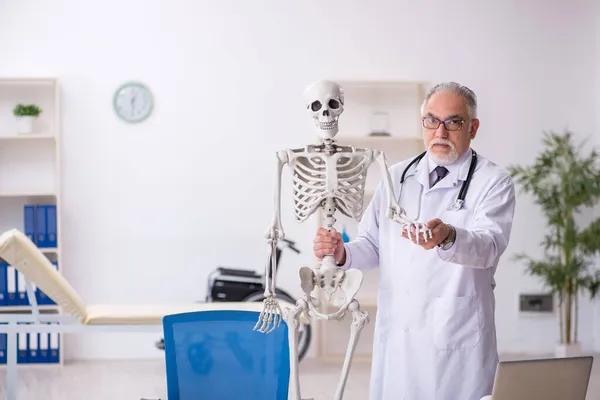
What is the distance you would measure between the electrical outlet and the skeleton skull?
423 cm

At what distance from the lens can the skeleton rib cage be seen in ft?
7.21

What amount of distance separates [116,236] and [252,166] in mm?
1004

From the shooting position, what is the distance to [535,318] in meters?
6.13

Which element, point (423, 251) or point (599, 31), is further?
point (599, 31)

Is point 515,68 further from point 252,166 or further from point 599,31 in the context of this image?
point 252,166

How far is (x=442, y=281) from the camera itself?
2.48 metres

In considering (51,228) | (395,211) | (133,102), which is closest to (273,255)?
(395,211)

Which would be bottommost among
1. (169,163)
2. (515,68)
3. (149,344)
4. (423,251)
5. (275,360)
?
(149,344)

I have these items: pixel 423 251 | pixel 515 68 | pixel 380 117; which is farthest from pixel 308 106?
pixel 515 68

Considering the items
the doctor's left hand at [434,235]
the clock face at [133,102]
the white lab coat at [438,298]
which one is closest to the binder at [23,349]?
the clock face at [133,102]

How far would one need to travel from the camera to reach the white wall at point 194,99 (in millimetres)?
5746

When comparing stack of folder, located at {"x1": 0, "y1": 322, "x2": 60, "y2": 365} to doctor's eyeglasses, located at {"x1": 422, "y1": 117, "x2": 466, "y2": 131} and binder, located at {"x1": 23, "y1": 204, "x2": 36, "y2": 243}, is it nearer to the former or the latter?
binder, located at {"x1": 23, "y1": 204, "x2": 36, "y2": 243}

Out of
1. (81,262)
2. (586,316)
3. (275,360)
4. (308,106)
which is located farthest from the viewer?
(586,316)

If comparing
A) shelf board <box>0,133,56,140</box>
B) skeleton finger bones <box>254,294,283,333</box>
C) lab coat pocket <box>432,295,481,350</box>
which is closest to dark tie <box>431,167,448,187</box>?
lab coat pocket <box>432,295,481,350</box>
